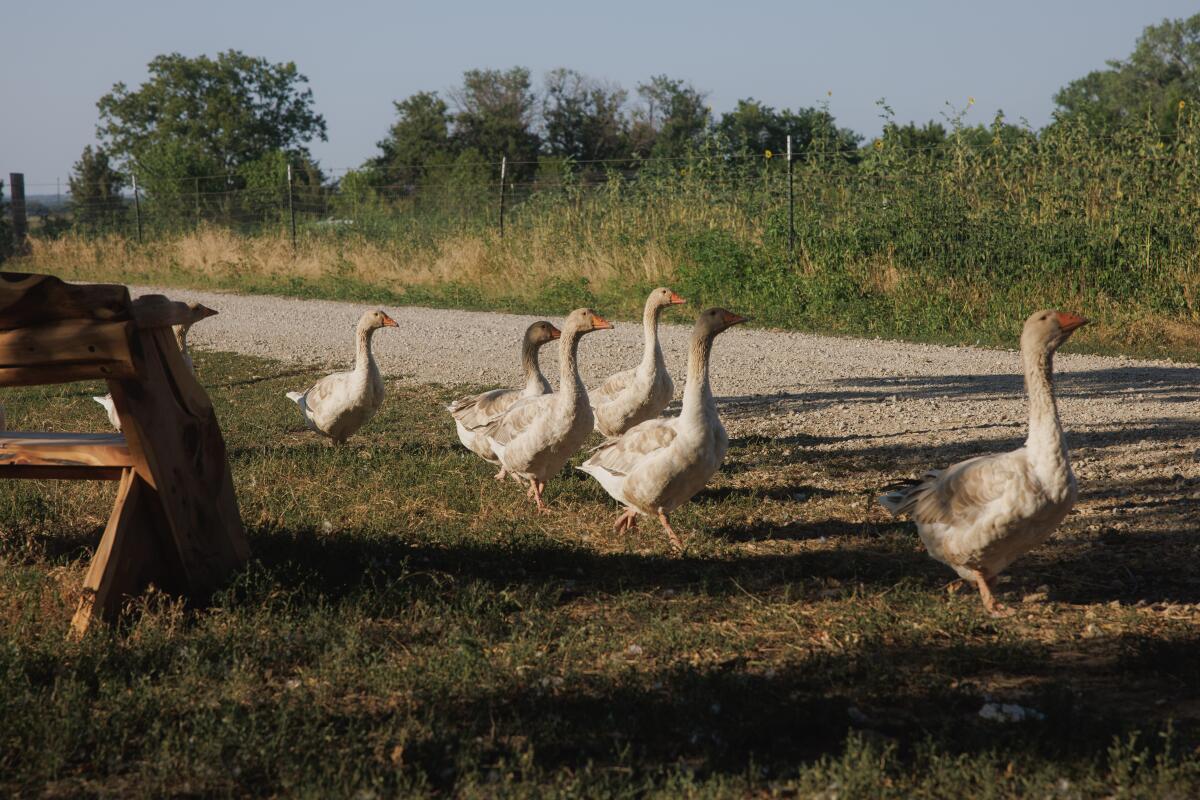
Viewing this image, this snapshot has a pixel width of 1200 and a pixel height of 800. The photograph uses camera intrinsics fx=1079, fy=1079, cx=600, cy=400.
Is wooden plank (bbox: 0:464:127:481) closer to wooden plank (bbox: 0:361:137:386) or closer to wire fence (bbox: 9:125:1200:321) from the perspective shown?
wooden plank (bbox: 0:361:137:386)

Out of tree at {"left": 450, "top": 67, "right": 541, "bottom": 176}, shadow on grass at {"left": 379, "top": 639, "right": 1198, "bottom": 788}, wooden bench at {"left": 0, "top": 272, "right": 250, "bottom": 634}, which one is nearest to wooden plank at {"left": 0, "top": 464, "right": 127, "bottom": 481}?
wooden bench at {"left": 0, "top": 272, "right": 250, "bottom": 634}

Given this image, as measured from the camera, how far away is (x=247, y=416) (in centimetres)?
1056

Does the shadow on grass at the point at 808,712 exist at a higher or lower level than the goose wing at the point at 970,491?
lower

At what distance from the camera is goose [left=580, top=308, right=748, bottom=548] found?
19.8 ft

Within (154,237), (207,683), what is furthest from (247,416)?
(154,237)

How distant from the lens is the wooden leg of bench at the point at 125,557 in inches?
179

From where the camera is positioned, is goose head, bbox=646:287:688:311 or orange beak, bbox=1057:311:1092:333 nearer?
orange beak, bbox=1057:311:1092:333

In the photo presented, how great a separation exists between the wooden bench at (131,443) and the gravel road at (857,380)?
198 inches

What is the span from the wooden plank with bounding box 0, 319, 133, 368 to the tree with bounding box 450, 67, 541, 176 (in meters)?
47.1

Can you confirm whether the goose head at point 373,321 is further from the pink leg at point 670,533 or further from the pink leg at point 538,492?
the pink leg at point 670,533

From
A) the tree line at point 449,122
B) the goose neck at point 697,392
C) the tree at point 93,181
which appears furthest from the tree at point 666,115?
the goose neck at point 697,392

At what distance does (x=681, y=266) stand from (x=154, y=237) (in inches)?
760

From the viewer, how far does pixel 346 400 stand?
8.70 meters

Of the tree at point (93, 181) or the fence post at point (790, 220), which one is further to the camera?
the tree at point (93, 181)
